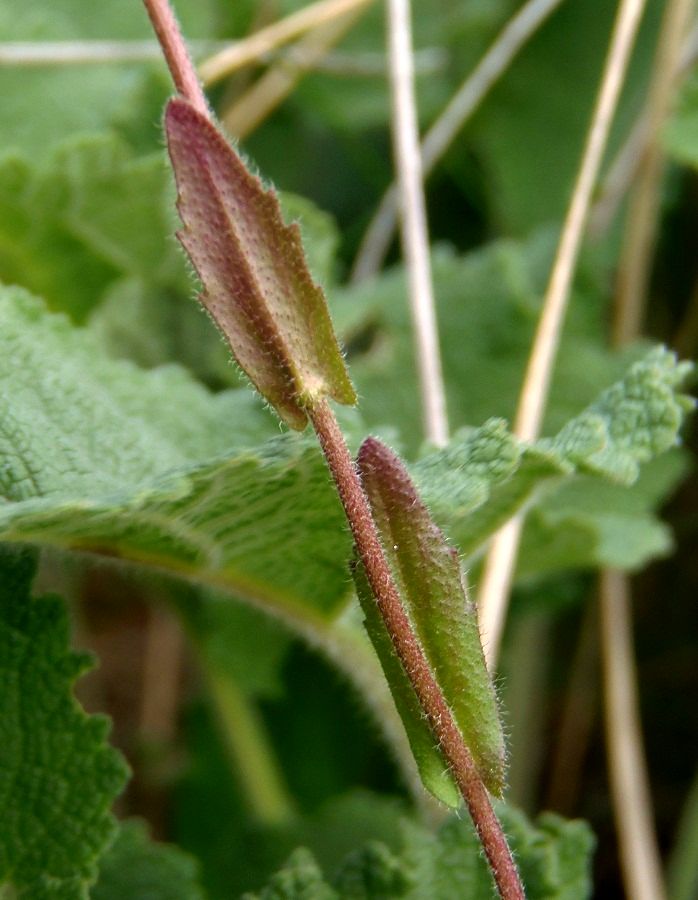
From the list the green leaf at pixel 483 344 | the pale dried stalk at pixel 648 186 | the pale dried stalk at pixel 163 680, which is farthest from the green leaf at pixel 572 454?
A: the pale dried stalk at pixel 163 680

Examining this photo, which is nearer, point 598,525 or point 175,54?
point 175,54

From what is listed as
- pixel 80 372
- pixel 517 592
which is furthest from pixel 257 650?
pixel 80 372

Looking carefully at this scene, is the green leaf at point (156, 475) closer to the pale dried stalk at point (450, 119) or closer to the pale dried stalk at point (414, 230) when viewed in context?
the pale dried stalk at point (414, 230)

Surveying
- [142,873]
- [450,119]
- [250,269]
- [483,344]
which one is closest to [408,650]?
[250,269]

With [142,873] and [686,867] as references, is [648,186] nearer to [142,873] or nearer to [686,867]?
[686,867]

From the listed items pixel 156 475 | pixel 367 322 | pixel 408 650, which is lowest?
pixel 408 650
